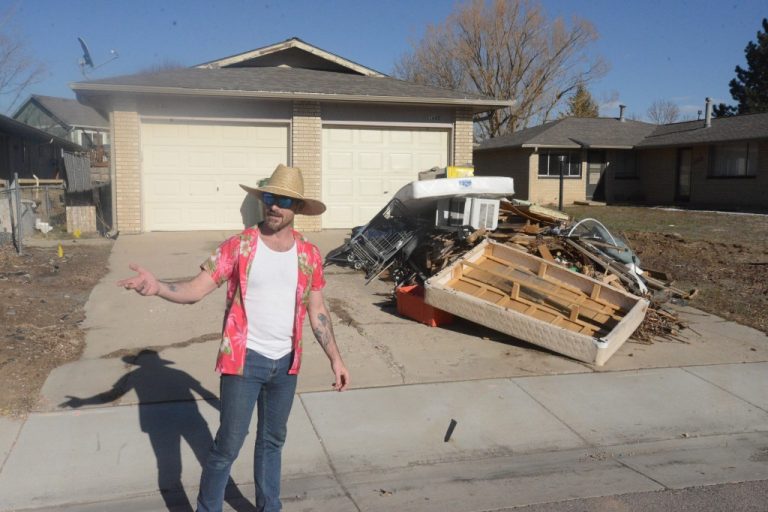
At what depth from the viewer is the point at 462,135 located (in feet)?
53.5

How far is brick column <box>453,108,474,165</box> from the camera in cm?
1627

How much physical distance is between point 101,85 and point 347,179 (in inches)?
210

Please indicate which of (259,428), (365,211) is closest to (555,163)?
(365,211)

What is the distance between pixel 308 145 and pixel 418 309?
7955 mm

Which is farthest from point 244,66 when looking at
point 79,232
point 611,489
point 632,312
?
point 611,489

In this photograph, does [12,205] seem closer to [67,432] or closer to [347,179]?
[347,179]

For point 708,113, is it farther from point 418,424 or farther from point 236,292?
point 236,292

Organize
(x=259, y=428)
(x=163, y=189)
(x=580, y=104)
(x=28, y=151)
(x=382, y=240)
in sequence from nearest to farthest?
(x=259, y=428)
(x=382, y=240)
(x=163, y=189)
(x=28, y=151)
(x=580, y=104)

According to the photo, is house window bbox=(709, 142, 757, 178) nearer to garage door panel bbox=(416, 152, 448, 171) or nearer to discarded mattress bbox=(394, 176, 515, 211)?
garage door panel bbox=(416, 152, 448, 171)

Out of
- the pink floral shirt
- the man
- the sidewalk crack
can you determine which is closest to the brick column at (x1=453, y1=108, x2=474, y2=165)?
the sidewalk crack

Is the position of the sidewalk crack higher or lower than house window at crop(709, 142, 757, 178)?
lower

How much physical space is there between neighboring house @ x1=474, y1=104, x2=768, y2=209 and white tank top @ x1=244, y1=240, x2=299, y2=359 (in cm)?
2625

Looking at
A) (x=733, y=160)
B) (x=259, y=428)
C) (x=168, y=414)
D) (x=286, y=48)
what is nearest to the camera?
(x=259, y=428)

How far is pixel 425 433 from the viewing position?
533 centimetres
